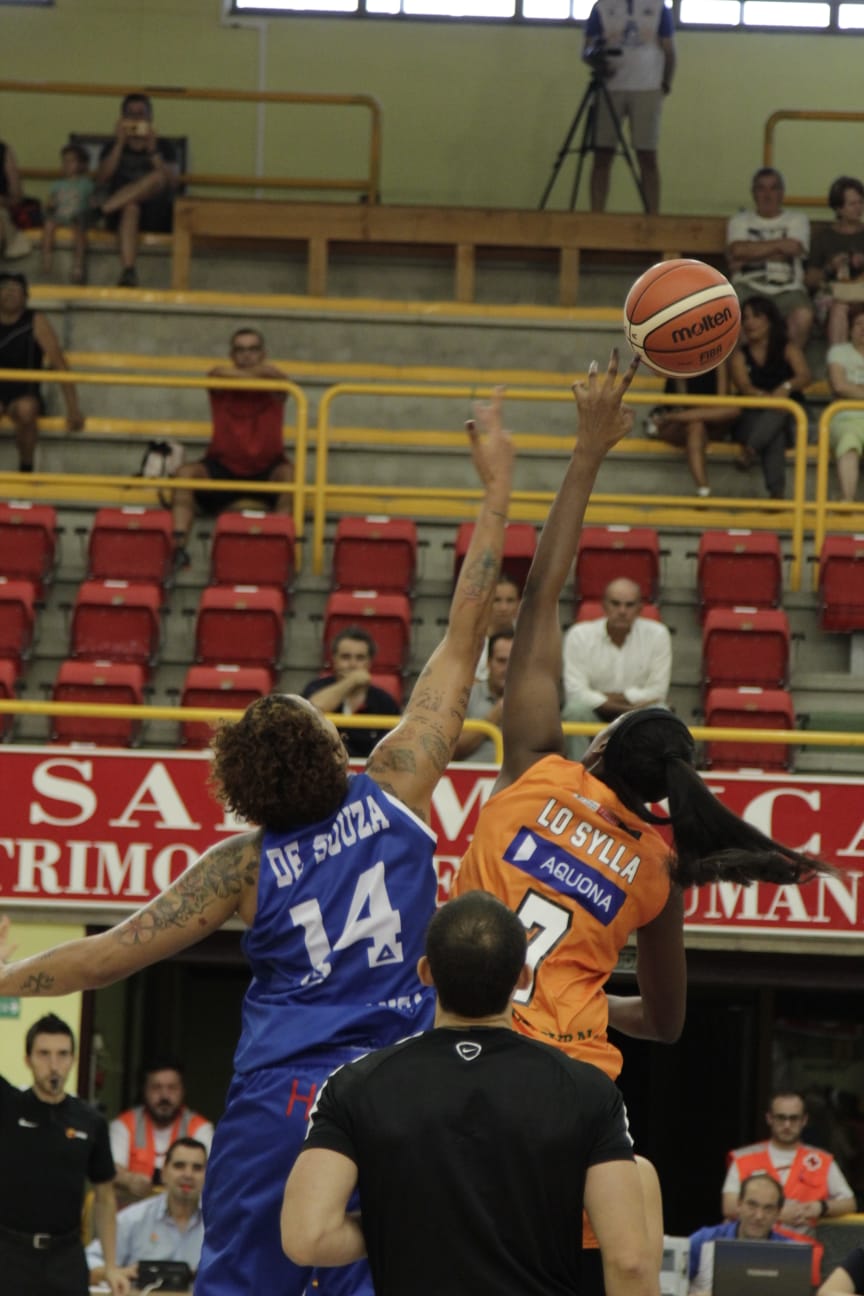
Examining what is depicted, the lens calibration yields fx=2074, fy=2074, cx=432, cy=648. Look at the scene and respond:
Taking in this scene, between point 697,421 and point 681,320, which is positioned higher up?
point 697,421

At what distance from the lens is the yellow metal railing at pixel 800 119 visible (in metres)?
17.0

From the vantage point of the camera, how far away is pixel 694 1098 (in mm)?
13742

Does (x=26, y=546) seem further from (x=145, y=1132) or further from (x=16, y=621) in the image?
(x=145, y=1132)

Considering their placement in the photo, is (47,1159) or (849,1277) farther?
(47,1159)

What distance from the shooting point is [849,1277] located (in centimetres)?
647

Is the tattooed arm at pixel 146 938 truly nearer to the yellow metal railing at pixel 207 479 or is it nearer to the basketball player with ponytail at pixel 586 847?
the basketball player with ponytail at pixel 586 847

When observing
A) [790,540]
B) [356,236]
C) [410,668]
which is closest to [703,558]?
[790,540]

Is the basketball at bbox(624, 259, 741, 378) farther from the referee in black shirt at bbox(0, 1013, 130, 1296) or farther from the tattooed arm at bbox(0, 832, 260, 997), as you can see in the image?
the referee in black shirt at bbox(0, 1013, 130, 1296)

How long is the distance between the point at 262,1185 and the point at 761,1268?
16.3ft

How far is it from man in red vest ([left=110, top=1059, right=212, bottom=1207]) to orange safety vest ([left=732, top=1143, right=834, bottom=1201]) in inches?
104

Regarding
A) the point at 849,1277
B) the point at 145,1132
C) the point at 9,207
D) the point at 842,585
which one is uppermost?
the point at 9,207

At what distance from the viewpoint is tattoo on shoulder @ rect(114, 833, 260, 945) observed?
3.96m

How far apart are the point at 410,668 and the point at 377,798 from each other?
790 centimetres

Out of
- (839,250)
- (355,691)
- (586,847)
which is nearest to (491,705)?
(355,691)
